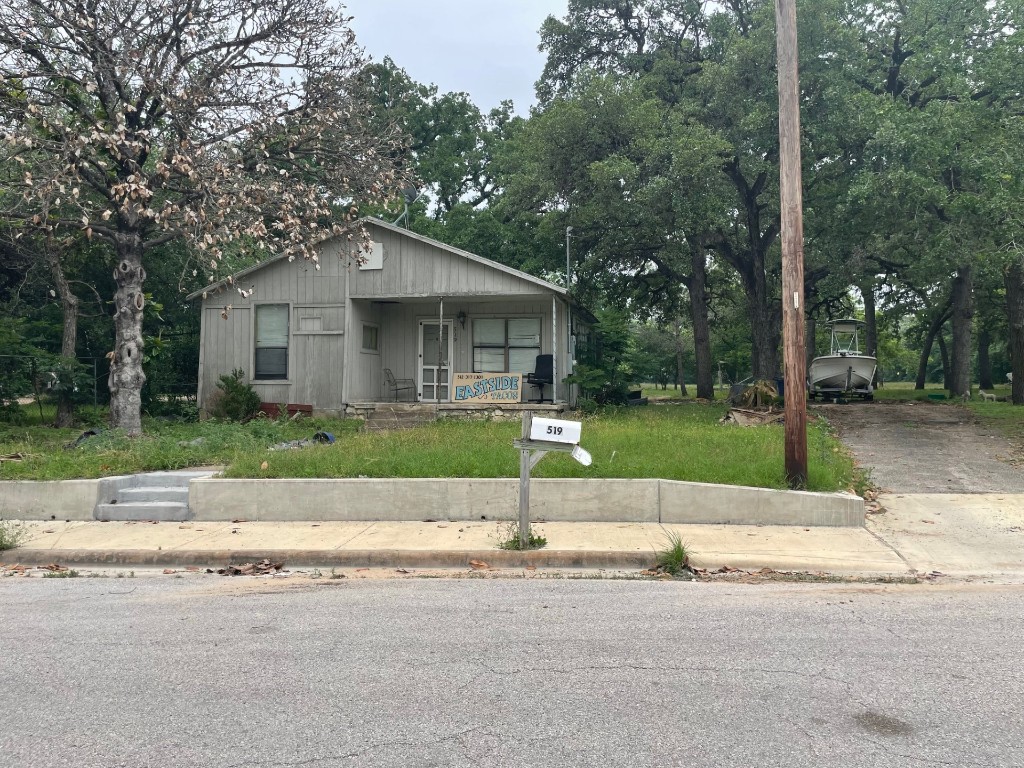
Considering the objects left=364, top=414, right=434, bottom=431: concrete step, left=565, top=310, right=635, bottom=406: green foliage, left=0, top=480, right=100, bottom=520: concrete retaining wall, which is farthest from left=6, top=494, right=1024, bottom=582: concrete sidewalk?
left=565, top=310, right=635, bottom=406: green foliage

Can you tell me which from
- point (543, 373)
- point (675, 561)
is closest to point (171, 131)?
point (543, 373)

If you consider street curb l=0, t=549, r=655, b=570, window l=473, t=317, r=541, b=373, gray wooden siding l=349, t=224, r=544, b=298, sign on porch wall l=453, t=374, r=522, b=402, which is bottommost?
street curb l=0, t=549, r=655, b=570

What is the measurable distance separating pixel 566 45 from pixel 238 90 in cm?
1433

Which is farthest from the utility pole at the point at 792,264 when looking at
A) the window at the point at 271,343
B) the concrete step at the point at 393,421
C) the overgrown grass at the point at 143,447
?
the window at the point at 271,343

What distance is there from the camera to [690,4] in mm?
23719

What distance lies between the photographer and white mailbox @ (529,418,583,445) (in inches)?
289

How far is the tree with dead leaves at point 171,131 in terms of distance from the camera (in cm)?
1220

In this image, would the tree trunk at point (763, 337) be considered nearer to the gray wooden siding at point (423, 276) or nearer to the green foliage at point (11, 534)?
the gray wooden siding at point (423, 276)

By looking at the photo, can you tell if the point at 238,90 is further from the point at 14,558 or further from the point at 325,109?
the point at 14,558

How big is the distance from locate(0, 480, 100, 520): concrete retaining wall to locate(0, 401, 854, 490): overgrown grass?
0.36m

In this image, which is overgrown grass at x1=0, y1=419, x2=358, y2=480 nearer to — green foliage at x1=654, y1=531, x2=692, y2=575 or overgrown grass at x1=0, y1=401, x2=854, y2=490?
overgrown grass at x1=0, y1=401, x2=854, y2=490

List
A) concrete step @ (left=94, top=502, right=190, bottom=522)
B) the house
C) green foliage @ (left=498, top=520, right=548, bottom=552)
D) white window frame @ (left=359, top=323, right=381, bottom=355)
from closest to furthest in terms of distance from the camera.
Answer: green foliage @ (left=498, top=520, right=548, bottom=552), concrete step @ (left=94, top=502, right=190, bottom=522), the house, white window frame @ (left=359, top=323, right=381, bottom=355)

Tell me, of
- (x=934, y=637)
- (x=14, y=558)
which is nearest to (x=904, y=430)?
(x=934, y=637)

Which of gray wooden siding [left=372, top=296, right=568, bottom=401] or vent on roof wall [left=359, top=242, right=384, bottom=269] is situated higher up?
vent on roof wall [left=359, top=242, right=384, bottom=269]
